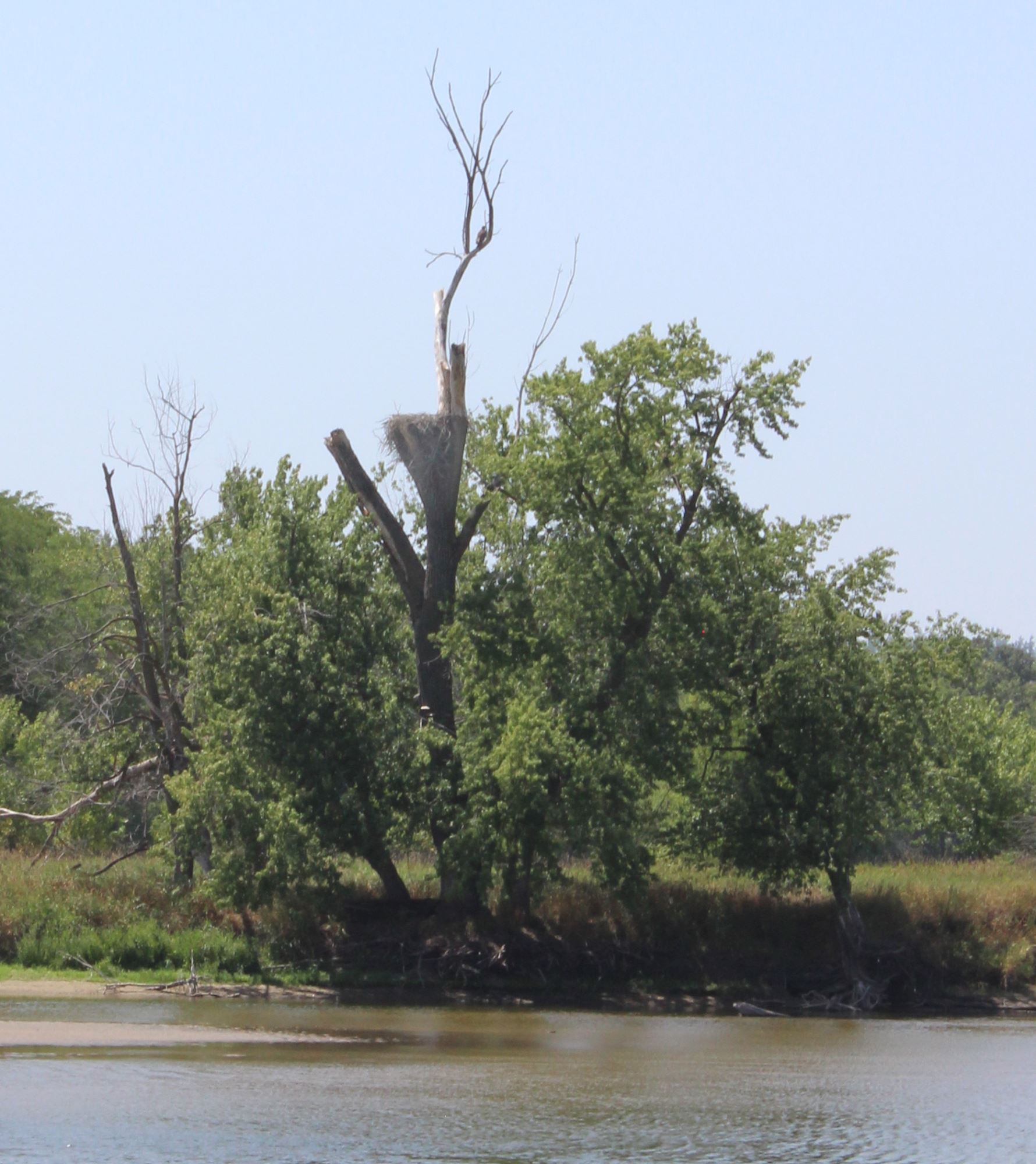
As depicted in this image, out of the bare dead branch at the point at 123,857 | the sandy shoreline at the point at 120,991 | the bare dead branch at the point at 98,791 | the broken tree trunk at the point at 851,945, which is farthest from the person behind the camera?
the bare dead branch at the point at 98,791

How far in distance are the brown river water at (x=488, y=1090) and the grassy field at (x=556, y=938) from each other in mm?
3528

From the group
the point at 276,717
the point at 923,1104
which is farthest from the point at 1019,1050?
the point at 276,717

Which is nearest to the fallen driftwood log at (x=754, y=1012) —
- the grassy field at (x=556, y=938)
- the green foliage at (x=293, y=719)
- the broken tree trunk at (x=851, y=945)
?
the grassy field at (x=556, y=938)

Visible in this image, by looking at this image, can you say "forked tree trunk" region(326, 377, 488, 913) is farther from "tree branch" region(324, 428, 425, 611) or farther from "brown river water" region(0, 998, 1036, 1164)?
"brown river water" region(0, 998, 1036, 1164)

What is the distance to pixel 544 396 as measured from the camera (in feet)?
94.1

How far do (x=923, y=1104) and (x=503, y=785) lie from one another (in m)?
10.9

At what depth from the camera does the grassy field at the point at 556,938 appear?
28.6 metres

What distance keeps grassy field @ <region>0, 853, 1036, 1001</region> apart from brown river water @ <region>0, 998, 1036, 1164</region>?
3.53 m

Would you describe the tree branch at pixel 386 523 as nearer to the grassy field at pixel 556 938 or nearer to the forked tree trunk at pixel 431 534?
the forked tree trunk at pixel 431 534

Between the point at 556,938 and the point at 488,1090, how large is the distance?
41.8 ft

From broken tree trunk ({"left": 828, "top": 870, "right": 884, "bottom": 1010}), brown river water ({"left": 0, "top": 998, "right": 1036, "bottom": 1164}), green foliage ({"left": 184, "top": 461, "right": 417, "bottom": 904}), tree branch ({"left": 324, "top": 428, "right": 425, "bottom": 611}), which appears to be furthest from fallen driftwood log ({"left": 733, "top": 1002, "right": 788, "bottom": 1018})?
tree branch ({"left": 324, "top": 428, "right": 425, "bottom": 611})

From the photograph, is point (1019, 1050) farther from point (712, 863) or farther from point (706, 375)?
point (706, 375)

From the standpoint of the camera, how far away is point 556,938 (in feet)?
97.8

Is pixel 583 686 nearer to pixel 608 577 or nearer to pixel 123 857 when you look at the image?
pixel 608 577
